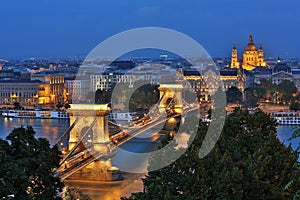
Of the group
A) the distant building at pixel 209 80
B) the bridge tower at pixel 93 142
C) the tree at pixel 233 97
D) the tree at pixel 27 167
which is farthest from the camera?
the distant building at pixel 209 80

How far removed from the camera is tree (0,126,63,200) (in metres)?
3.21

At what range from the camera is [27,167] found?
3.37 m

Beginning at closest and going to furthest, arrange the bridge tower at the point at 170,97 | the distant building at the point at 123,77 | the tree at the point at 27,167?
the tree at the point at 27,167 < the bridge tower at the point at 170,97 < the distant building at the point at 123,77

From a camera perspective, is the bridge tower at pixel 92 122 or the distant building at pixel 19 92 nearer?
the bridge tower at pixel 92 122

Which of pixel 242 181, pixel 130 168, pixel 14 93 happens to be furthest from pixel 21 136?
pixel 14 93

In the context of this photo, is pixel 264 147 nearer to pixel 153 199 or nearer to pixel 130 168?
pixel 153 199

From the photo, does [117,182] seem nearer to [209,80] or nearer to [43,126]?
[43,126]

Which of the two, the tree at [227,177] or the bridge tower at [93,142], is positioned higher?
the tree at [227,177]

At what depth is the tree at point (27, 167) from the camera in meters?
3.21

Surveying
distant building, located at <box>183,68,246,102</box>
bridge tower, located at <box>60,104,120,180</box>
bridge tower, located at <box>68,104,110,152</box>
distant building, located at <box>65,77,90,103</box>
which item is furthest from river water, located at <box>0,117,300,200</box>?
distant building, located at <box>183,68,246,102</box>

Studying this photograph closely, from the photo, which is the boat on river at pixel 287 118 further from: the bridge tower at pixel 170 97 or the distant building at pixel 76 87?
the distant building at pixel 76 87

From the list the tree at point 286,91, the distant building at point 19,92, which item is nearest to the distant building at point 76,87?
the distant building at point 19,92

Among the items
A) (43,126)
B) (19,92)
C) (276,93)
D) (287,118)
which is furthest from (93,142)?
(19,92)

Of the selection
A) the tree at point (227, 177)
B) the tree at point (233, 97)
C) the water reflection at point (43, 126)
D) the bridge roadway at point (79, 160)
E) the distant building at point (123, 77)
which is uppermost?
the distant building at point (123, 77)
